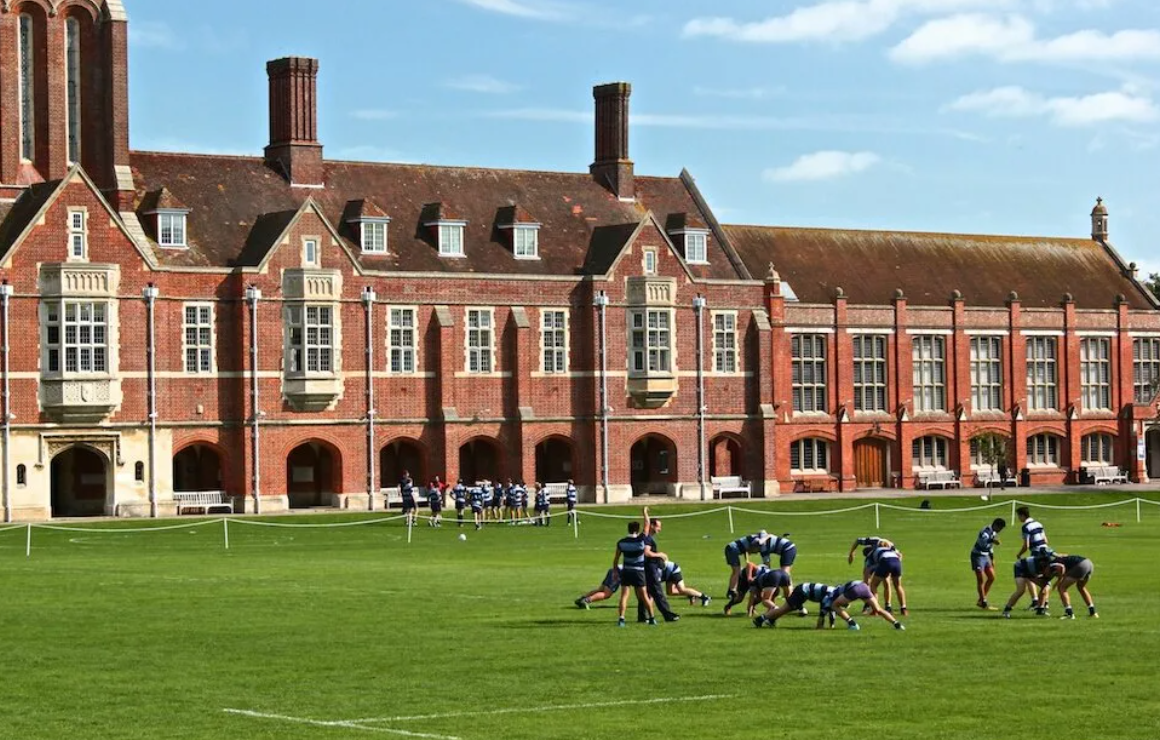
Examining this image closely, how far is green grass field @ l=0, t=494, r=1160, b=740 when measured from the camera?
21.2 meters

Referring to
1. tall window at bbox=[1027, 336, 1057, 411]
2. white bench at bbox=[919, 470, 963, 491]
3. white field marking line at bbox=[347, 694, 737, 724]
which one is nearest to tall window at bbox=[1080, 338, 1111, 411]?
tall window at bbox=[1027, 336, 1057, 411]

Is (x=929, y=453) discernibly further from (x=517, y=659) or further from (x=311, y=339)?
(x=517, y=659)

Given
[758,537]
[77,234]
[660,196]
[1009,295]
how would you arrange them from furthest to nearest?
[1009,295] < [660,196] < [77,234] < [758,537]

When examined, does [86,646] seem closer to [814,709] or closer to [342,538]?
[814,709]

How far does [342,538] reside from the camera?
184ft

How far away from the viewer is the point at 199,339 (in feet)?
226

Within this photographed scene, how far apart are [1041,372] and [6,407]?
44.4m

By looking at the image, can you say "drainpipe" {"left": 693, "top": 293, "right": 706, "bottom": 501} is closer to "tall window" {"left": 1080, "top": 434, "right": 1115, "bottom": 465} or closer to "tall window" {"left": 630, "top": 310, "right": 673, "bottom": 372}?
"tall window" {"left": 630, "top": 310, "right": 673, "bottom": 372}

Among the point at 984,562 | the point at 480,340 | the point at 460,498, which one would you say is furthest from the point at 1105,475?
the point at 984,562

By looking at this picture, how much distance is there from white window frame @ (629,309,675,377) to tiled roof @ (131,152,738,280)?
2.40m

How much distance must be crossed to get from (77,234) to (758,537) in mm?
38803

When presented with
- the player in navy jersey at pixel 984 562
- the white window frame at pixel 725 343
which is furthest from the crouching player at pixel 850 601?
the white window frame at pixel 725 343

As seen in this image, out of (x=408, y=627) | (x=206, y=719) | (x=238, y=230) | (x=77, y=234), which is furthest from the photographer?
(x=238, y=230)

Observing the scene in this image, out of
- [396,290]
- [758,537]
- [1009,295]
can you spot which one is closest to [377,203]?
[396,290]
